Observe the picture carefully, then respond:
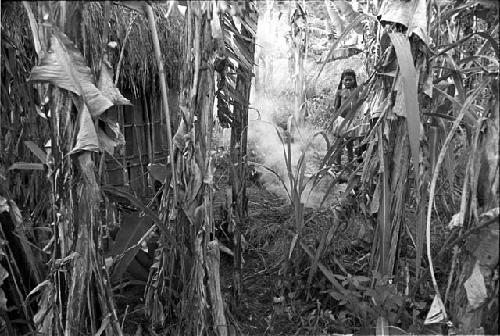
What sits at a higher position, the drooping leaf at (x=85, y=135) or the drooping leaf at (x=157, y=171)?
the drooping leaf at (x=85, y=135)

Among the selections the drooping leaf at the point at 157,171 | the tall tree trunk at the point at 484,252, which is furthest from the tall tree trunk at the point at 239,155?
the tall tree trunk at the point at 484,252

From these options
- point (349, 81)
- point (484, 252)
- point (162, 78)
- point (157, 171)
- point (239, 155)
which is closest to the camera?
point (484, 252)

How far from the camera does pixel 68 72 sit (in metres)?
1.13

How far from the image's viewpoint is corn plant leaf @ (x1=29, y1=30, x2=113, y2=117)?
112cm

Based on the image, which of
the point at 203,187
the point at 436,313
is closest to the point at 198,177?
the point at 203,187

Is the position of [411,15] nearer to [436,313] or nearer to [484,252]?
[484,252]

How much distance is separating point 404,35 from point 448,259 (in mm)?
1189

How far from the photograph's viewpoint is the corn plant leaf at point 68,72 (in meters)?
1.12

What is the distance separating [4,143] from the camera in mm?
1616

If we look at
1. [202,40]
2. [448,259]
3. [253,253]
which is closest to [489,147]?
[202,40]

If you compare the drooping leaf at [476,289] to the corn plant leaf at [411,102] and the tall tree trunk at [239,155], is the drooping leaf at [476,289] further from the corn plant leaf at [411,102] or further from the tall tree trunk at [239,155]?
the tall tree trunk at [239,155]

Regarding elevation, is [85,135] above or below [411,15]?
below

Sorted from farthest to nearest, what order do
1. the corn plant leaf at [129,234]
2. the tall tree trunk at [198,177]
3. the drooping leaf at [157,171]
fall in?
the drooping leaf at [157,171]
the corn plant leaf at [129,234]
the tall tree trunk at [198,177]

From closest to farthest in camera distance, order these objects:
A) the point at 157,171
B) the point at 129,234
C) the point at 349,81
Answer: the point at 129,234, the point at 157,171, the point at 349,81
